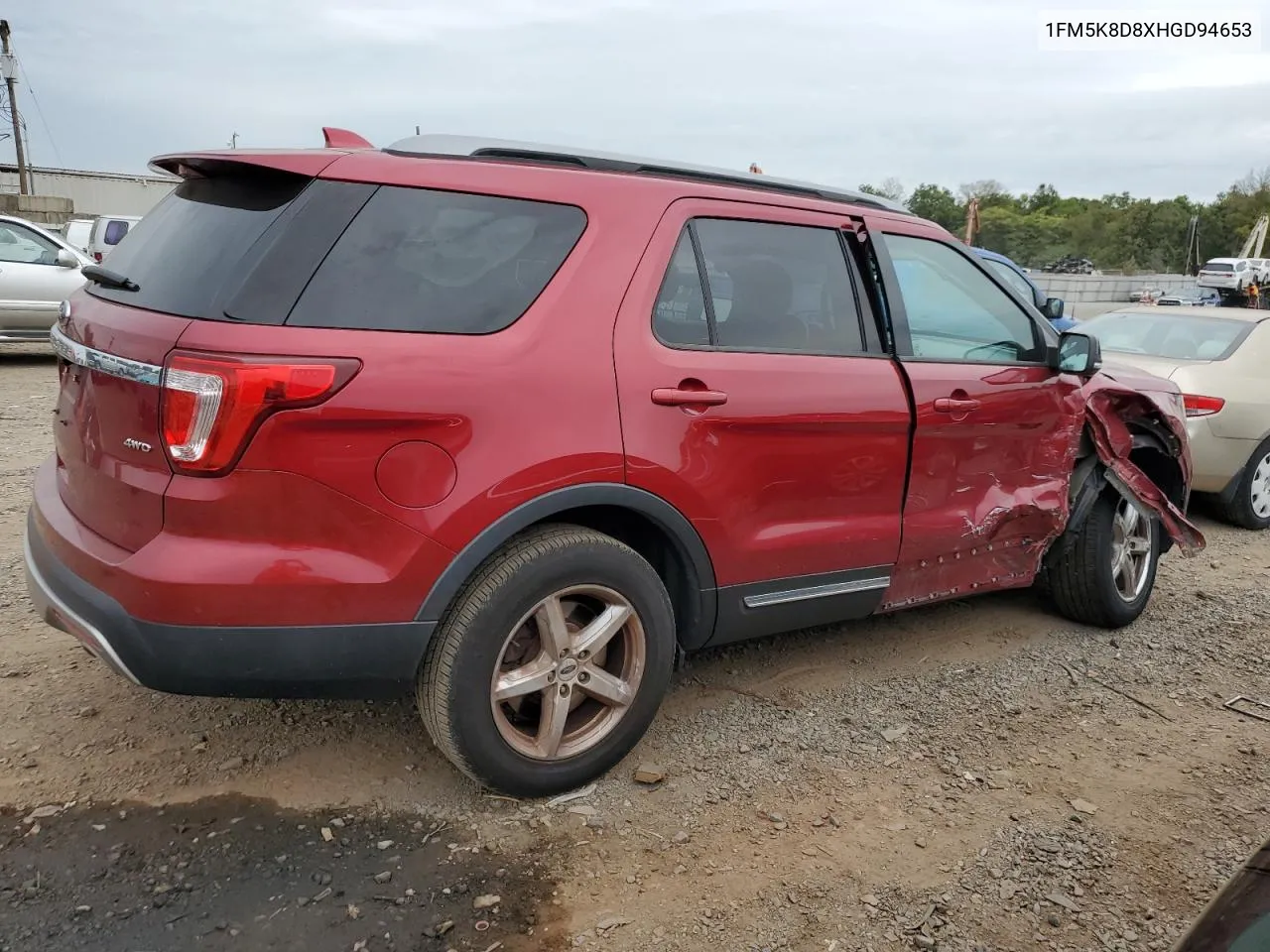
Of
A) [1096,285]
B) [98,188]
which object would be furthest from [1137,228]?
[98,188]

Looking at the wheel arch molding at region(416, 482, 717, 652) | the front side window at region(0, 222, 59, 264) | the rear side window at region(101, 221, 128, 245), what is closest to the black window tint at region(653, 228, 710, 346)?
the wheel arch molding at region(416, 482, 717, 652)

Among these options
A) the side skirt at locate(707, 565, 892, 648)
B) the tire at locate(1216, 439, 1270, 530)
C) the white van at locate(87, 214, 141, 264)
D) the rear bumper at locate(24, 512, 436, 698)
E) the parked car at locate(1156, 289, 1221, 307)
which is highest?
the white van at locate(87, 214, 141, 264)

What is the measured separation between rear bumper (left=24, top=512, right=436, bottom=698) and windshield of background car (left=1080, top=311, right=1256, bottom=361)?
5948 mm

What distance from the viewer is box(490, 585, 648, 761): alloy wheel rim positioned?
278 centimetres

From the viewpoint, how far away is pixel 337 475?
240 centimetres

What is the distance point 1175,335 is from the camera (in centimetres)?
711

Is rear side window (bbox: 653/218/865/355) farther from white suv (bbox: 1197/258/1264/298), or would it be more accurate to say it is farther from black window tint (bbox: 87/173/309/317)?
white suv (bbox: 1197/258/1264/298)

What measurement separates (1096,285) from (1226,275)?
4.57 m

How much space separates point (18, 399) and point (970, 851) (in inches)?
356

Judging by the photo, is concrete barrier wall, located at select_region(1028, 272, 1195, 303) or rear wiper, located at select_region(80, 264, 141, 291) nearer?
rear wiper, located at select_region(80, 264, 141, 291)

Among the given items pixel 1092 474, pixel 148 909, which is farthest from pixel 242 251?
pixel 1092 474

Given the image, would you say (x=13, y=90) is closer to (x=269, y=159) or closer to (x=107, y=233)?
(x=107, y=233)

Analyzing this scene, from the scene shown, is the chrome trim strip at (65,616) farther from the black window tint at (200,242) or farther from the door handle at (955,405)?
the door handle at (955,405)

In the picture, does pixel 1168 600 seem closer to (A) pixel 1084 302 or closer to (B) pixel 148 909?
(B) pixel 148 909
